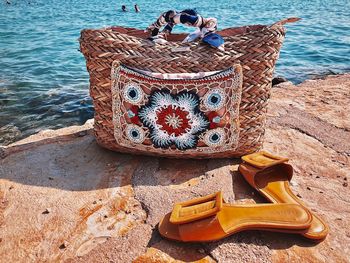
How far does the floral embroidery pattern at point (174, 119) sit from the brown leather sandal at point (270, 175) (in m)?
0.41

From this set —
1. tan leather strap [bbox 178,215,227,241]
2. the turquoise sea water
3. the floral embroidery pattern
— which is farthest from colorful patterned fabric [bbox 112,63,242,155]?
the turquoise sea water

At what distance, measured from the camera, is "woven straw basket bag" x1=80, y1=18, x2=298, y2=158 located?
7.43 feet

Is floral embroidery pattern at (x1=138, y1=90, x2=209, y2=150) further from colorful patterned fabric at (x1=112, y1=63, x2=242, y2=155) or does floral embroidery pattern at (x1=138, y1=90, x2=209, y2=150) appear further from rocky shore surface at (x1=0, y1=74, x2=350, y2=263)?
rocky shore surface at (x1=0, y1=74, x2=350, y2=263)

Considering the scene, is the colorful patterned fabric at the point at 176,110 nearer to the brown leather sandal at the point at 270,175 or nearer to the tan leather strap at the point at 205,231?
the brown leather sandal at the point at 270,175

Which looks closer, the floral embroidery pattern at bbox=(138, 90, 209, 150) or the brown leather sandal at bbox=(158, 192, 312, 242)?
the brown leather sandal at bbox=(158, 192, 312, 242)

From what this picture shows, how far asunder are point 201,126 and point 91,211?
0.92 metres

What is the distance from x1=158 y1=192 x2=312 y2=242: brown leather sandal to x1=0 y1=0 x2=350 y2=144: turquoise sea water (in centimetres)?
296

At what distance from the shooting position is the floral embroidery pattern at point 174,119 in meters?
2.29

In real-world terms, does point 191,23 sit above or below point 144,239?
above

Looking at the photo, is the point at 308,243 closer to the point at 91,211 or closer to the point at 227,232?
the point at 227,232

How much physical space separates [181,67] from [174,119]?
36cm

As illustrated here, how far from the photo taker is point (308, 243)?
5.88 feet

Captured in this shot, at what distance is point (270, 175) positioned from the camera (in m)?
2.32

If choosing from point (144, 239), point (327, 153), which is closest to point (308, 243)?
point (144, 239)
